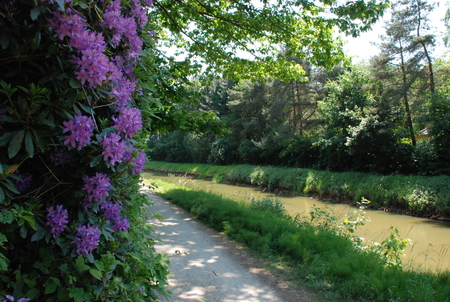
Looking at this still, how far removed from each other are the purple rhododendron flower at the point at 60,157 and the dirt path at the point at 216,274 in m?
2.51

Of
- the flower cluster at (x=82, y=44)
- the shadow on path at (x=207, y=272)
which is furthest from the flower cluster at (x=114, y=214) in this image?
the shadow on path at (x=207, y=272)

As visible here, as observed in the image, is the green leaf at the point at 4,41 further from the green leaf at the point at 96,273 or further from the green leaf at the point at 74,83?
the green leaf at the point at 96,273

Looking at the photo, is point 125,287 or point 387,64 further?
point 387,64

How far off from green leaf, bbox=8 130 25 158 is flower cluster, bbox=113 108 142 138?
464 mm

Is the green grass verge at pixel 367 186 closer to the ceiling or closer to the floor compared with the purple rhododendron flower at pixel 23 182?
closer to the floor

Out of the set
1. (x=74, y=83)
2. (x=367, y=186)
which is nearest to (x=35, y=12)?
(x=74, y=83)

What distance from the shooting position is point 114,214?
1.96m

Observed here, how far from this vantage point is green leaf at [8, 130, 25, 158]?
56.6 inches

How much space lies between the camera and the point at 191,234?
7.02 meters

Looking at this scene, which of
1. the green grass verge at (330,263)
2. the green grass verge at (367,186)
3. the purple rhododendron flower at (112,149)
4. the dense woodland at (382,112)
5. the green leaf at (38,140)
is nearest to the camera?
the green leaf at (38,140)

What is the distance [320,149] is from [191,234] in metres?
18.3

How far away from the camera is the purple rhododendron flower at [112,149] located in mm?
1678

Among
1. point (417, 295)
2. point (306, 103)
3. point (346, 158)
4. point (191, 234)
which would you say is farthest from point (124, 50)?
point (306, 103)

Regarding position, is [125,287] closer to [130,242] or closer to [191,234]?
[130,242]
